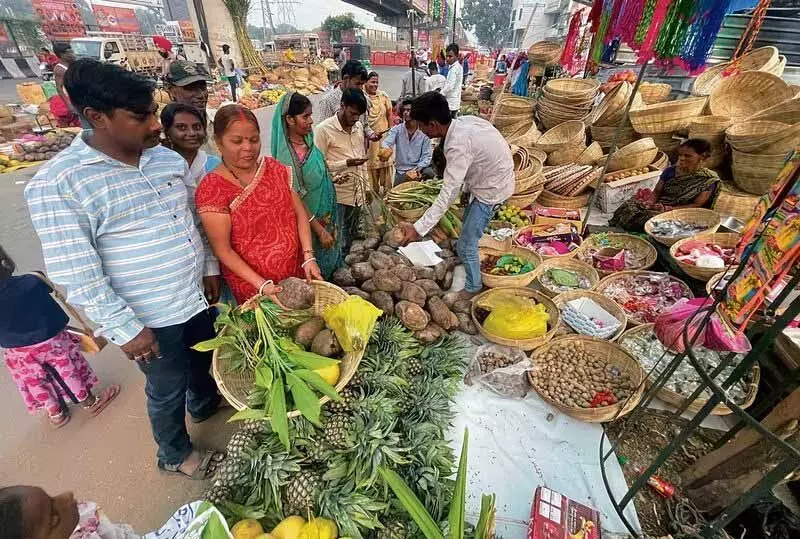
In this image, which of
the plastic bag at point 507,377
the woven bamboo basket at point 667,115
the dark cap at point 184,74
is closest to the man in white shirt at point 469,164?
the plastic bag at point 507,377

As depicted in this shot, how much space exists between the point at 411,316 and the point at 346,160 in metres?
1.98

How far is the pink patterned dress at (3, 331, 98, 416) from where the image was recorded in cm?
217

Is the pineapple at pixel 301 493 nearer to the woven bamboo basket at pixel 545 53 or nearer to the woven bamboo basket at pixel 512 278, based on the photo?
the woven bamboo basket at pixel 512 278

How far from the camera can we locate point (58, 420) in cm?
236

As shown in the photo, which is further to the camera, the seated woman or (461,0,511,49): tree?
(461,0,511,49): tree

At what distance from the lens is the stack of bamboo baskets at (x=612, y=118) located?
507 cm

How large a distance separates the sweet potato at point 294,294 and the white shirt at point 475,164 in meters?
1.23

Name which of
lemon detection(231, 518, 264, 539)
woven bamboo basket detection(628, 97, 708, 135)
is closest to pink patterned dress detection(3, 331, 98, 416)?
lemon detection(231, 518, 264, 539)

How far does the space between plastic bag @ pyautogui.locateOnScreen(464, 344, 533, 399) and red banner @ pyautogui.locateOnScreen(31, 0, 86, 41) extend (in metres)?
27.5

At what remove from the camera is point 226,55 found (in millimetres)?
14398

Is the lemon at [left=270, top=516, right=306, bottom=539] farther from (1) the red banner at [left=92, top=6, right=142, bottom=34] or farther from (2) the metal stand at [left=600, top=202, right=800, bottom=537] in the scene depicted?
(1) the red banner at [left=92, top=6, right=142, bottom=34]

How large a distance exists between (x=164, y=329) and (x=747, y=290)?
93.3 inches

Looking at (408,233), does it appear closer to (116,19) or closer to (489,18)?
(116,19)

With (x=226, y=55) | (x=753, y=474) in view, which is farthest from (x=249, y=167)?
(x=226, y=55)
